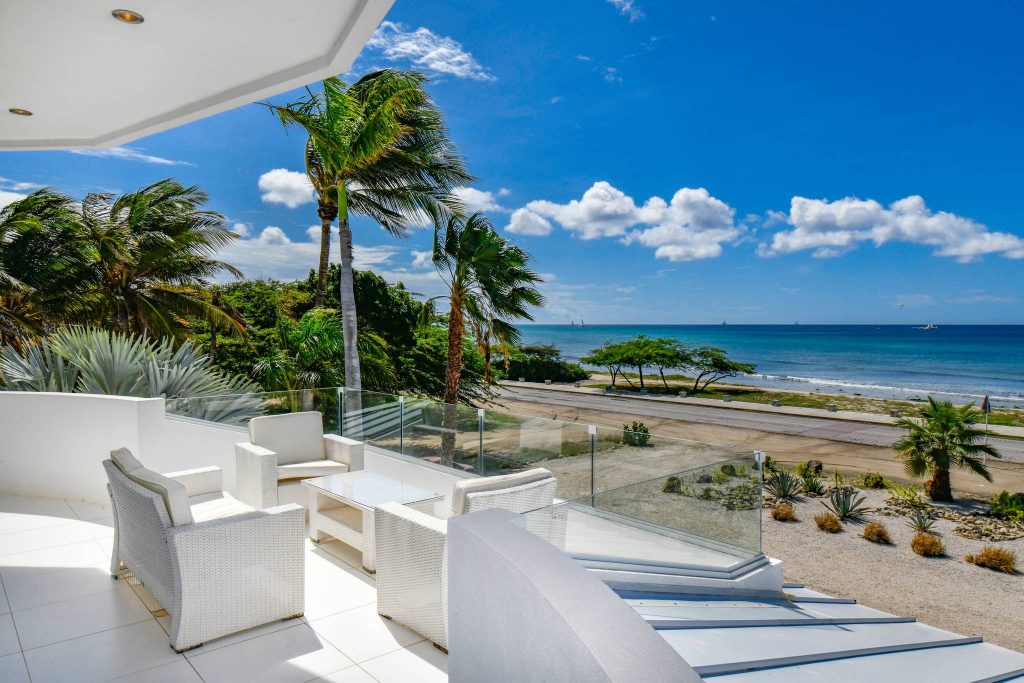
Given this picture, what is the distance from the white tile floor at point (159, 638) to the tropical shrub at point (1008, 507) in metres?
15.2

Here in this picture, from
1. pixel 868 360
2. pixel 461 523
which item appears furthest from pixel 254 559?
pixel 868 360

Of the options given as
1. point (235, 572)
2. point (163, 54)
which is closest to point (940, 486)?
point (235, 572)

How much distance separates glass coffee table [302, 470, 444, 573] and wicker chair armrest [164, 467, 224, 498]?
624 mm

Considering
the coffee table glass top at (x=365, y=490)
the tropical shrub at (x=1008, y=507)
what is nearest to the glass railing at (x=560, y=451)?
the coffee table glass top at (x=365, y=490)

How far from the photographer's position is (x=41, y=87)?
339cm

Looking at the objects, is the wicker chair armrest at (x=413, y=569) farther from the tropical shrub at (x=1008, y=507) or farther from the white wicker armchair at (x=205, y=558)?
the tropical shrub at (x=1008, y=507)

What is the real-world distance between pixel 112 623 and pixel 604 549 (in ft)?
9.18

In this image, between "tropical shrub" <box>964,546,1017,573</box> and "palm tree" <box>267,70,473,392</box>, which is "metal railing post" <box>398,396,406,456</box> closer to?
"palm tree" <box>267,70,473,392</box>

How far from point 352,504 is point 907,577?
1040 centimetres

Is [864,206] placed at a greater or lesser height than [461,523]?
greater

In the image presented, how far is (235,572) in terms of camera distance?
9.97 feet

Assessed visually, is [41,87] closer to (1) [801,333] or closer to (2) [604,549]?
(2) [604,549]

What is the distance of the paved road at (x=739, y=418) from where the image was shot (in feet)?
84.0

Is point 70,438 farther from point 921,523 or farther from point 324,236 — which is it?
point 921,523
